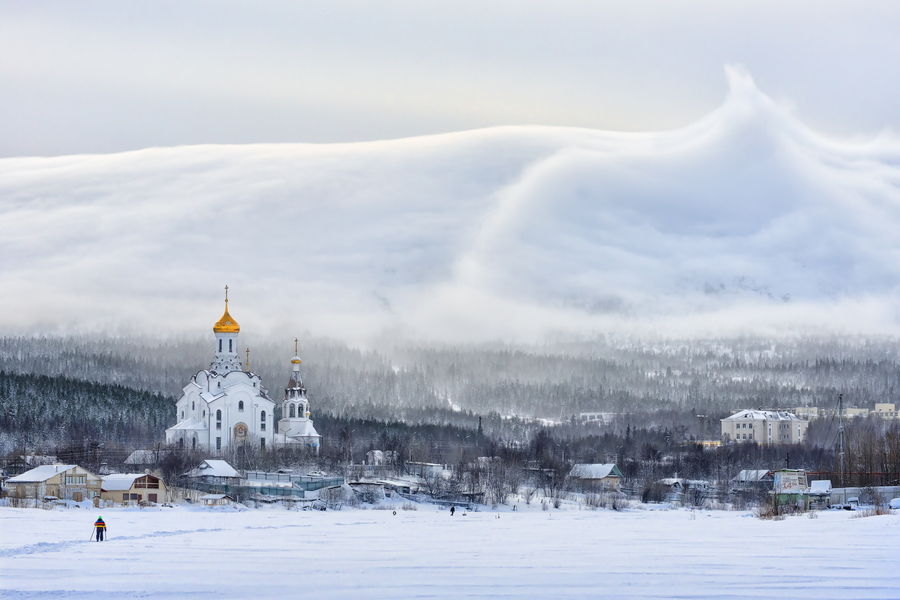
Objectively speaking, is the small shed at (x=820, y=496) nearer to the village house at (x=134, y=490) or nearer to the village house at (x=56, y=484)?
the village house at (x=134, y=490)

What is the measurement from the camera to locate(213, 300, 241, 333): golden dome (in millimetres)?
129125

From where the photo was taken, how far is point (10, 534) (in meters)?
45.8

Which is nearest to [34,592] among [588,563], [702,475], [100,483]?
[588,563]

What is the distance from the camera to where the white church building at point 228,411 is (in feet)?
399

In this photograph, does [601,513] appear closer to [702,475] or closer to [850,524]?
[850,524]

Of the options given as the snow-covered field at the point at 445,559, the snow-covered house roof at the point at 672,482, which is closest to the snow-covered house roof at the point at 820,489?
the snow-covered house roof at the point at 672,482

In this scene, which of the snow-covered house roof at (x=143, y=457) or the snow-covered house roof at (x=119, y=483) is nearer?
the snow-covered house roof at (x=119, y=483)

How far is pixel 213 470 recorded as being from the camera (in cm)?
9212

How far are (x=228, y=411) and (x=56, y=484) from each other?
138 ft

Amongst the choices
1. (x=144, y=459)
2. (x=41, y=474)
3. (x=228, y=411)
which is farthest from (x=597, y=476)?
(x=41, y=474)

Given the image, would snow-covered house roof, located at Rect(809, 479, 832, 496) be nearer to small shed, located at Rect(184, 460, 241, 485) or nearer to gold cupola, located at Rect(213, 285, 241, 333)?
small shed, located at Rect(184, 460, 241, 485)

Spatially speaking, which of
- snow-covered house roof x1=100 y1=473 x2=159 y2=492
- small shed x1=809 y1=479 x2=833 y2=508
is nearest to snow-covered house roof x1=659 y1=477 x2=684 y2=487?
small shed x1=809 y1=479 x2=833 y2=508

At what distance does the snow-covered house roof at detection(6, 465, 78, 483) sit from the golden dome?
46711 millimetres

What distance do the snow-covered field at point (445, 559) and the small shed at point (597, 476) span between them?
50.0 meters
